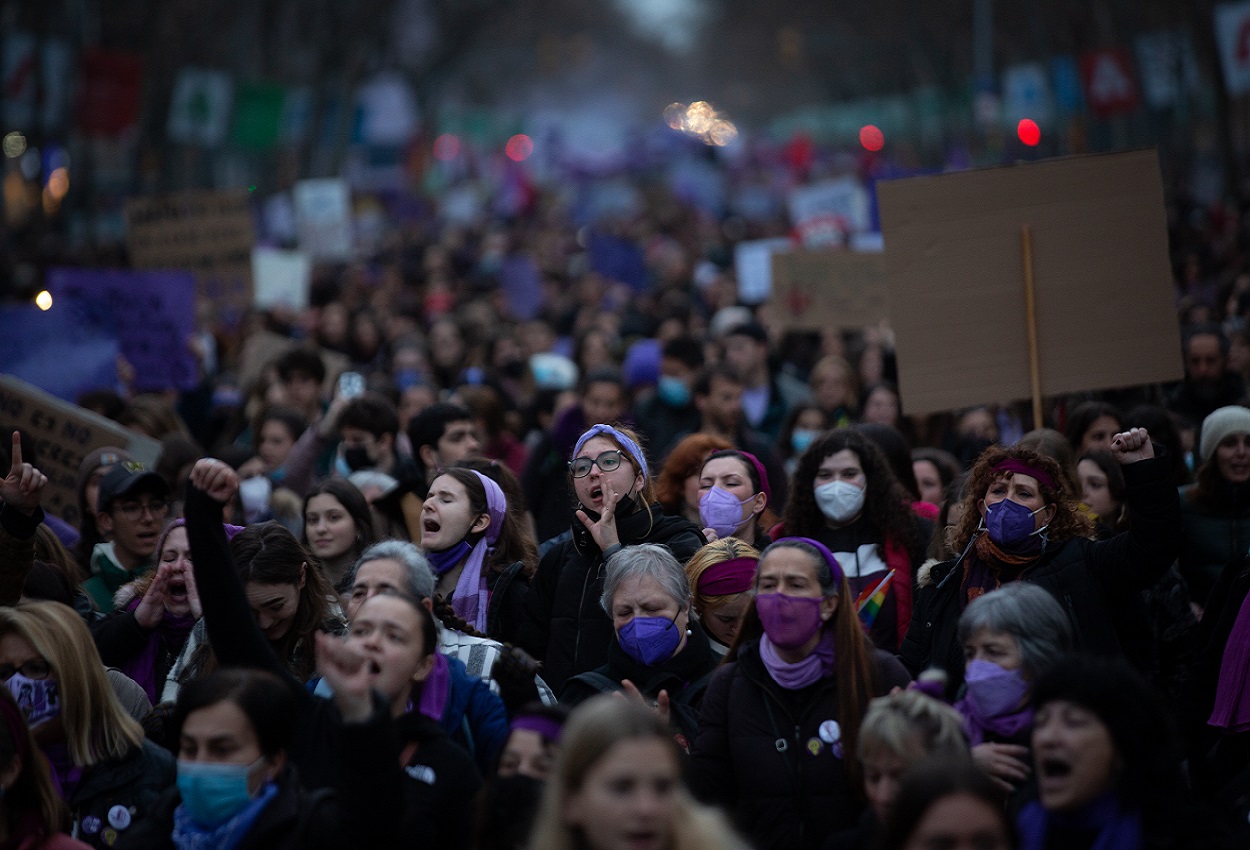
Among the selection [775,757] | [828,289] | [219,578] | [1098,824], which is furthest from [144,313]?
[1098,824]

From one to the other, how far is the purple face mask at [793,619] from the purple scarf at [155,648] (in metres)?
2.20

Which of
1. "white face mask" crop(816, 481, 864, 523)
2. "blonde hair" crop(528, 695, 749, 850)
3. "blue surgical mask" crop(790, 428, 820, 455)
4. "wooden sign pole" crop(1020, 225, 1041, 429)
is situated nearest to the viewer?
"blonde hair" crop(528, 695, 749, 850)

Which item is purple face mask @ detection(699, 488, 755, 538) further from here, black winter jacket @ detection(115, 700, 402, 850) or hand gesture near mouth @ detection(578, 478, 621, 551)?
black winter jacket @ detection(115, 700, 402, 850)

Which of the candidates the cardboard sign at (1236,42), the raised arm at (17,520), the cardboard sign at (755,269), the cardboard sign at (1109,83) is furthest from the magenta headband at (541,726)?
the cardboard sign at (1109,83)

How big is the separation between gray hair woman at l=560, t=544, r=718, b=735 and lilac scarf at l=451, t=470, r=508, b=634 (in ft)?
2.50

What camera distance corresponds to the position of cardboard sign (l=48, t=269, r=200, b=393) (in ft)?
38.9

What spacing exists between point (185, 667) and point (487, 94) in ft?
300

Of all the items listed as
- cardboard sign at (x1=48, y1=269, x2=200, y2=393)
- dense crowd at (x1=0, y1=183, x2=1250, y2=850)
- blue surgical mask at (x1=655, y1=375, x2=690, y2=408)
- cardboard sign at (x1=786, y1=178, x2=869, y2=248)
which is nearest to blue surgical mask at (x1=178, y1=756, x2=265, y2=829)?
dense crowd at (x1=0, y1=183, x2=1250, y2=850)

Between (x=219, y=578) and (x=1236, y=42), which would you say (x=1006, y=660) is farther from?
(x=1236, y=42)

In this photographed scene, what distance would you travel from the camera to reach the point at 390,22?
161 feet

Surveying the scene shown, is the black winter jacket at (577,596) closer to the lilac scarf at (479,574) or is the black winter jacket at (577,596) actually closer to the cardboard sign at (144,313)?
the lilac scarf at (479,574)

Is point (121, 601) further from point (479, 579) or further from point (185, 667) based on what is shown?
point (479, 579)

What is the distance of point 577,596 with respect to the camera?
19.0 ft

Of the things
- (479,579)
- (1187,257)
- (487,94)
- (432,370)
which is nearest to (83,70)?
Answer: (432,370)
